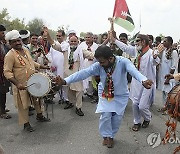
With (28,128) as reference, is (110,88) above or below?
above

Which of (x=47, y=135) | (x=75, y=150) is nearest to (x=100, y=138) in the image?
(x=75, y=150)

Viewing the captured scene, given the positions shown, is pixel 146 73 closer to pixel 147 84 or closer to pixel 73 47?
pixel 147 84

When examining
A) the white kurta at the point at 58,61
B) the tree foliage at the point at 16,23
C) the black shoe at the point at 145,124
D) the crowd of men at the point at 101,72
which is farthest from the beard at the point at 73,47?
the tree foliage at the point at 16,23

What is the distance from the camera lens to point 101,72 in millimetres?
4656

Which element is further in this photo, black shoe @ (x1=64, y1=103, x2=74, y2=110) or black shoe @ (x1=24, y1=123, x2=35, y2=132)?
black shoe @ (x1=64, y1=103, x2=74, y2=110)

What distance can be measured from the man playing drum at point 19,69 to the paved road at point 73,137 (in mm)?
383

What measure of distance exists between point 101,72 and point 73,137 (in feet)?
4.60

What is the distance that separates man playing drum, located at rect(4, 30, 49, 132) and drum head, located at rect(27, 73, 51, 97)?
0.52ft

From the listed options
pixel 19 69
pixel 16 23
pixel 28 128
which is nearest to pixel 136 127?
pixel 28 128

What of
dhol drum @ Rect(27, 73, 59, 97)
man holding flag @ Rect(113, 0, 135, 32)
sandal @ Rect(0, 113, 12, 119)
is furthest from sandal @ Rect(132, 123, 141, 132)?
sandal @ Rect(0, 113, 12, 119)

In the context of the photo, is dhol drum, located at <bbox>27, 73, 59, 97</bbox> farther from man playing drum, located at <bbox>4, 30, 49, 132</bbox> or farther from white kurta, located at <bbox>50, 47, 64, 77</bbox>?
white kurta, located at <bbox>50, 47, 64, 77</bbox>

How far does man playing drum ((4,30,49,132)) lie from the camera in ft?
17.0

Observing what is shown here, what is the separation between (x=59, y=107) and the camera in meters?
7.30

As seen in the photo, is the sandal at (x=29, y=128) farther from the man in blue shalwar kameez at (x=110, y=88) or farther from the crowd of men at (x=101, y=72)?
the man in blue shalwar kameez at (x=110, y=88)
